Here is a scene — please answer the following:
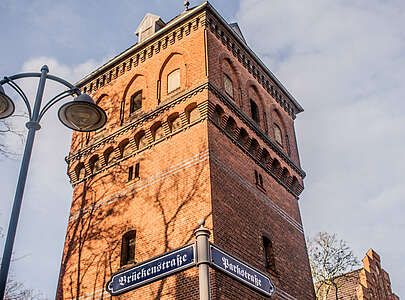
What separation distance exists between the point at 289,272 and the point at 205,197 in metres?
4.90

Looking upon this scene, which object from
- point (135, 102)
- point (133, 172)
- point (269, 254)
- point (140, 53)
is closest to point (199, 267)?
point (269, 254)

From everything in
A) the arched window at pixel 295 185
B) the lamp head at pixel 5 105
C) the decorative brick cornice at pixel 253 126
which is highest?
the decorative brick cornice at pixel 253 126

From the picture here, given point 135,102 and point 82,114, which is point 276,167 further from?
point 82,114

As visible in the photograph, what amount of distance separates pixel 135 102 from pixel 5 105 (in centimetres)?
1045

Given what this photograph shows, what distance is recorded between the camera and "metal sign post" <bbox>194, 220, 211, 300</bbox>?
495cm

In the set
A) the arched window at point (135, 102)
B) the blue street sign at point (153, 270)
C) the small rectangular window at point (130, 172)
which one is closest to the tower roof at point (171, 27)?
the arched window at point (135, 102)

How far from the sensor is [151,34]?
1961 cm

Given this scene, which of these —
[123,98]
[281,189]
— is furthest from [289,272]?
[123,98]

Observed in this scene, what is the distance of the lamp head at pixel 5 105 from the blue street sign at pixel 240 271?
4.57 m

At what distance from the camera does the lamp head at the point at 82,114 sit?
27.1 feet

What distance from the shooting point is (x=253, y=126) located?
17.0 metres

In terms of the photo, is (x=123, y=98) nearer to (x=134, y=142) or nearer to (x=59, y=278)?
(x=134, y=142)

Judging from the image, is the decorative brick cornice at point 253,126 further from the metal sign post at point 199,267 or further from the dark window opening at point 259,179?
the metal sign post at point 199,267

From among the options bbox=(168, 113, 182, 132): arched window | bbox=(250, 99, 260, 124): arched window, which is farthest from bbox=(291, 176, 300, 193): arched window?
bbox=(168, 113, 182, 132): arched window
